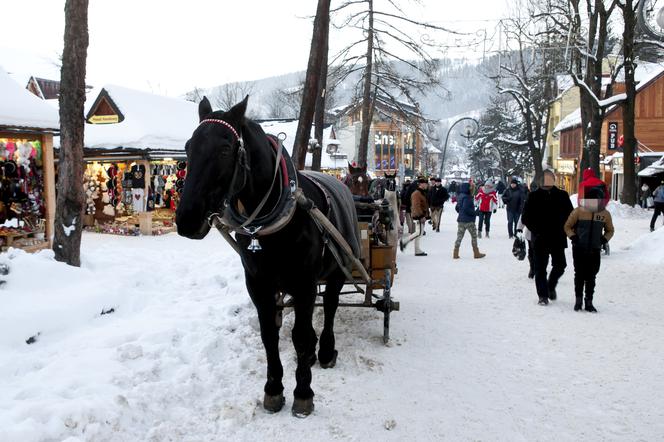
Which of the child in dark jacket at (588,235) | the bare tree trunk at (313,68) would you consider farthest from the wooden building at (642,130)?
the child in dark jacket at (588,235)

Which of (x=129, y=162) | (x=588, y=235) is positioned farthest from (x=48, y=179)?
(x=588, y=235)

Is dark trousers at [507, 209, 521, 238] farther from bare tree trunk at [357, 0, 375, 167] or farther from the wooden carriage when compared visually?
the wooden carriage

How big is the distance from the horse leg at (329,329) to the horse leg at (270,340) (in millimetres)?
933

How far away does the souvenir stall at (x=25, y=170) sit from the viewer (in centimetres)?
1070

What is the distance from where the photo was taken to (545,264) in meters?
8.20

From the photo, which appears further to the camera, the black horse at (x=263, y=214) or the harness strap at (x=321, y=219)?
the harness strap at (x=321, y=219)

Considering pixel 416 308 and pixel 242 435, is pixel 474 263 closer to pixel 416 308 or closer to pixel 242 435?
pixel 416 308

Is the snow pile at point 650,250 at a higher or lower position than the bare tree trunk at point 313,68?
lower

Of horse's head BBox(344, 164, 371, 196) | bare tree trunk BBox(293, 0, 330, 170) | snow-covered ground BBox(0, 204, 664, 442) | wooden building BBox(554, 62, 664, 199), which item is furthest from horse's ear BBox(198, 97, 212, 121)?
wooden building BBox(554, 62, 664, 199)

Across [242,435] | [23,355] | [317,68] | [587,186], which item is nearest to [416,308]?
[587,186]

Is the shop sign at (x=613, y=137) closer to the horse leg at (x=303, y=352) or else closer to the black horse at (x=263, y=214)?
the black horse at (x=263, y=214)

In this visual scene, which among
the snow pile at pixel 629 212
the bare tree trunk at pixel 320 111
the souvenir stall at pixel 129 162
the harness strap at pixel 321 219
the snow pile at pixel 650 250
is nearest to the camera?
the harness strap at pixel 321 219

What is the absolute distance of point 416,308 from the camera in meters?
7.92

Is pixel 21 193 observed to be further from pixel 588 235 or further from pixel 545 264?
pixel 588 235
